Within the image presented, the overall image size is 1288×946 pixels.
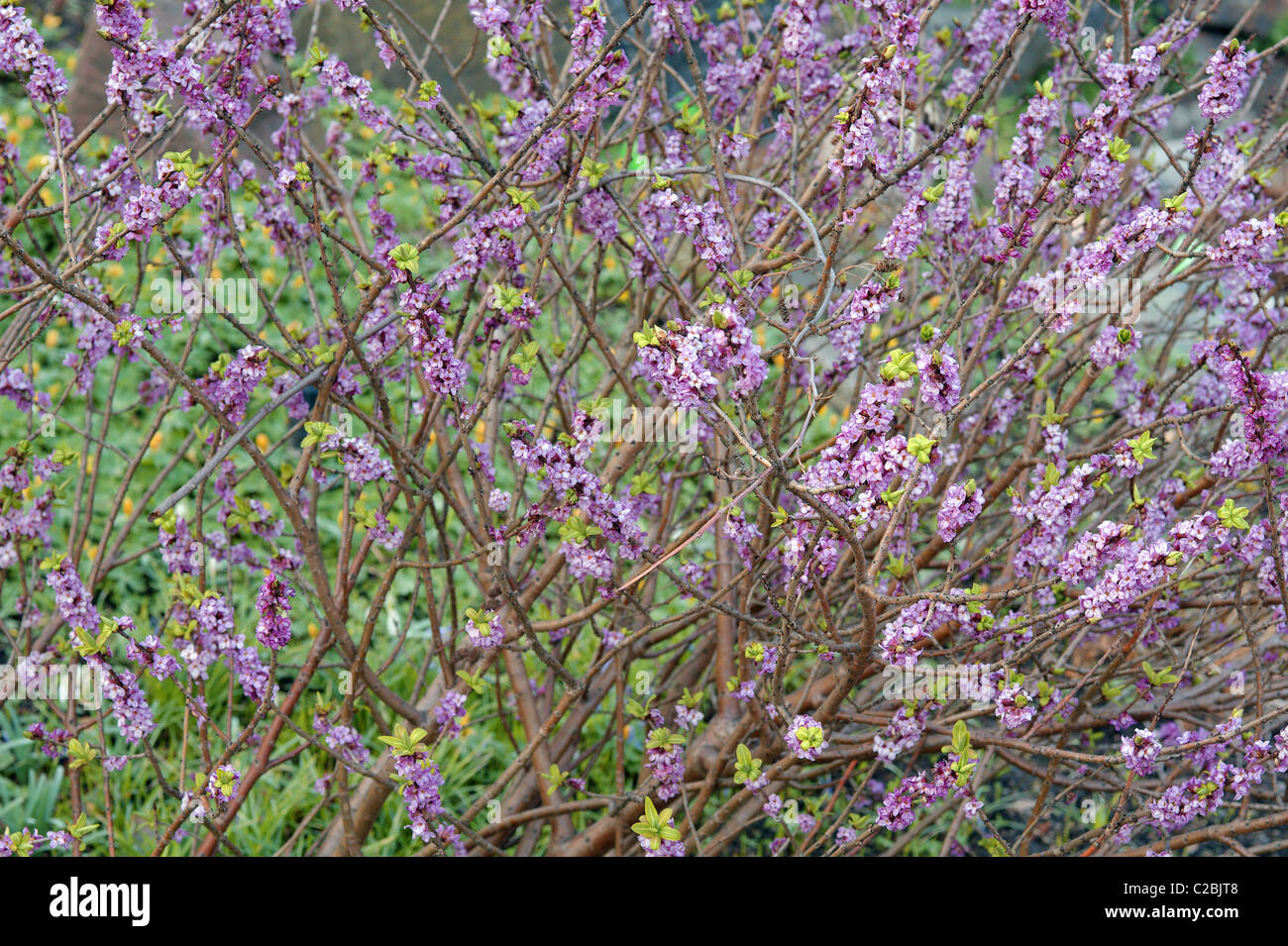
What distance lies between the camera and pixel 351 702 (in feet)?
8.42

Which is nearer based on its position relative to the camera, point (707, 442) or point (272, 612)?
point (272, 612)

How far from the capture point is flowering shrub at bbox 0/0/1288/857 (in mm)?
2135

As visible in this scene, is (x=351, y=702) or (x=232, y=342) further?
(x=232, y=342)

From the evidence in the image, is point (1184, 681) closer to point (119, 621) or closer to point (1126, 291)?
point (1126, 291)

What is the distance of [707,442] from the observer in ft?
8.84

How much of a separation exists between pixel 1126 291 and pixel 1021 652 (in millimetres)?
936

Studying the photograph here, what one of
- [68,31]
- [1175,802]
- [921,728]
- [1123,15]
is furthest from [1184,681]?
[68,31]

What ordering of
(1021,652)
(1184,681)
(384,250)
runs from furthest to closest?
1. (1184,681)
2. (384,250)
3. (1021,652)

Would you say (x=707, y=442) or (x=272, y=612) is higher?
(x=707, y=442)

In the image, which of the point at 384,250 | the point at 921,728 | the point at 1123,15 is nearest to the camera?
the point at 921,728

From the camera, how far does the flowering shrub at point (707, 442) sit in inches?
84.0

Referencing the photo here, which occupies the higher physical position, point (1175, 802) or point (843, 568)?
point (843, 568)
